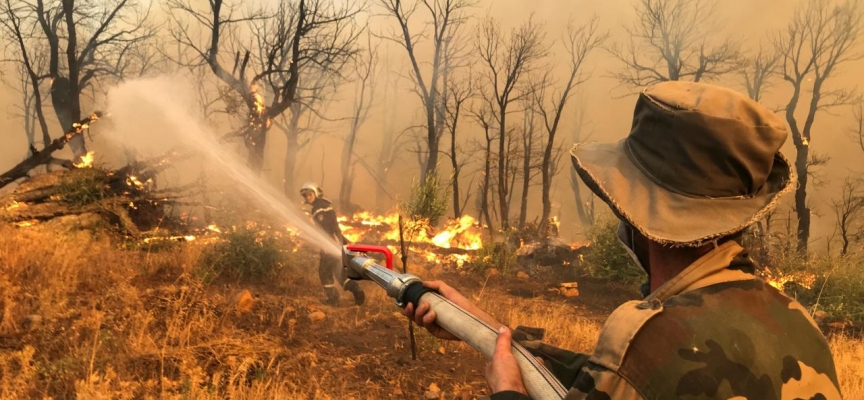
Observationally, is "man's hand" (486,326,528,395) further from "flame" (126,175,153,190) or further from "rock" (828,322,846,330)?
"flame" (126,175,153,190)

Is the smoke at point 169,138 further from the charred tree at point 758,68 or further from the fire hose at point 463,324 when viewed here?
the charred tree at point 758,68

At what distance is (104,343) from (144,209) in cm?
574

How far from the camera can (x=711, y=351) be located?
3.21 feet


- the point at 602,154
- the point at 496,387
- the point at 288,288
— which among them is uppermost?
the point at 602,154

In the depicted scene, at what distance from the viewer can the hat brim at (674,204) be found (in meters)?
1.15

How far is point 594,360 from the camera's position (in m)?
1.03

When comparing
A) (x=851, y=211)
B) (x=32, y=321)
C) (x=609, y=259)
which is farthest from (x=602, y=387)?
(x=851, y=211)

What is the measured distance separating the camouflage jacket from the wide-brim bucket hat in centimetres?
16

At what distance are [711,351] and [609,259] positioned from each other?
30.6 ft

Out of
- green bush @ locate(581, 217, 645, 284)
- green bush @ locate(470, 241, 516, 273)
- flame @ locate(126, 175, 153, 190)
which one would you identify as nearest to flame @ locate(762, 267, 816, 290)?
green bush @ locate(581, 217, 645, 284)

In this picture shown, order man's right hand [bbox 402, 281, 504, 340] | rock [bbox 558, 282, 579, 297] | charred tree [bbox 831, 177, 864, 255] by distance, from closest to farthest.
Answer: man's right hand [bbox 402, 281, 504, 340] → rock [bbox 558, 282, 579, 297] → charred tree [bbox 831, 177, 864, 255]

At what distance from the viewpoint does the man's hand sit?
1.22 metres

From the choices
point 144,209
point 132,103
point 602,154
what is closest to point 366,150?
point 132,103

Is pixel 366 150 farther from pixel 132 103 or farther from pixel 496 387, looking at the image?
pixel 496 387
